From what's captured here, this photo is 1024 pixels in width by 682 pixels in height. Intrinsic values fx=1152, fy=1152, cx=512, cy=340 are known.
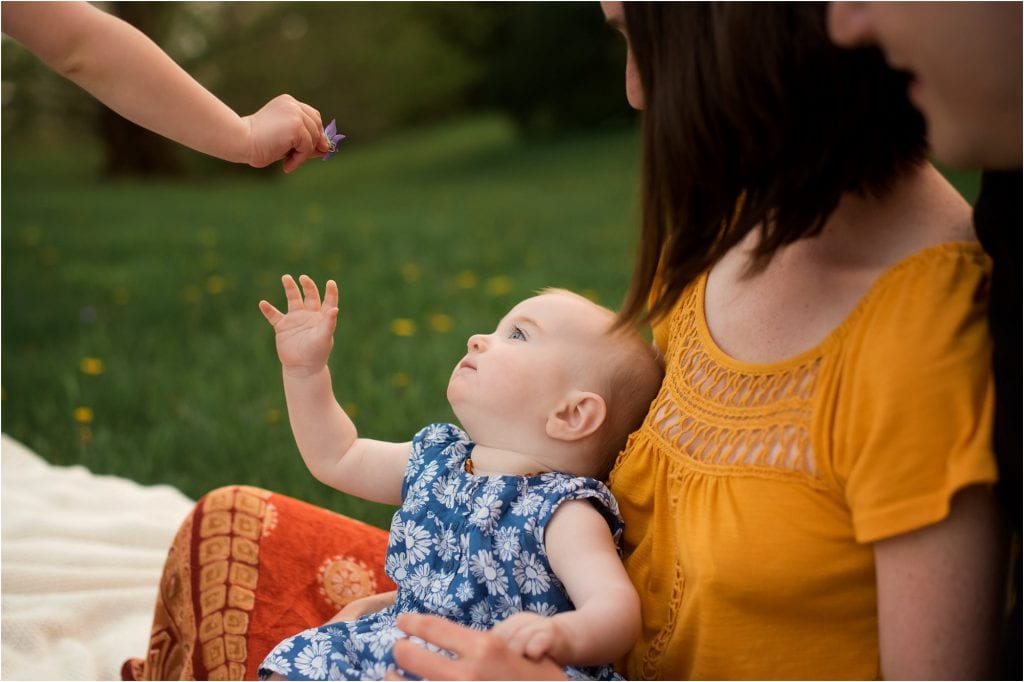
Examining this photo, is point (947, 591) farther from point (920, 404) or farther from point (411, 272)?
point (411, 272)

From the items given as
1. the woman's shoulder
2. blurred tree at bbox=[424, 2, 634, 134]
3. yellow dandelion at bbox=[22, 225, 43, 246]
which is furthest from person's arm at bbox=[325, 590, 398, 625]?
blurred tree at bbox=[424, 2, 634, 134]

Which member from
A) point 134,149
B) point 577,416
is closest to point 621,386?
point 577,416

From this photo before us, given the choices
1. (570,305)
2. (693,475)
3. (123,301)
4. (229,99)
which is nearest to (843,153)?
(693,475)

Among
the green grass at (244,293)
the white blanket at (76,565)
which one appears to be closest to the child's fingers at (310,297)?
the white blanket at (76,565)

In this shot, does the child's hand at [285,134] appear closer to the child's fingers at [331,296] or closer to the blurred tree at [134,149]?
the child's fingers at [331,296]

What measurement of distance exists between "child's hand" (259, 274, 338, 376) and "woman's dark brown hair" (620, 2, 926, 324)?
19.9 inches

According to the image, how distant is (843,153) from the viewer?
3.88ft

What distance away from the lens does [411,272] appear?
204 inches

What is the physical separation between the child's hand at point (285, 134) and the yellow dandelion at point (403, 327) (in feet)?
8.43

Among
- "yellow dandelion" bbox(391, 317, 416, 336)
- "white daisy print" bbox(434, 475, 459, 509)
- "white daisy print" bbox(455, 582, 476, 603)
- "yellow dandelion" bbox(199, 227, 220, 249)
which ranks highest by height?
"yellow dandelion" bbox(199, 227, 220, 249)

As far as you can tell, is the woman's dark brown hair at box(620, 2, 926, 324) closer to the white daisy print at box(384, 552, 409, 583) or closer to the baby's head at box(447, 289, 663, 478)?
the baby's head at box(447, 289, 663, 478)

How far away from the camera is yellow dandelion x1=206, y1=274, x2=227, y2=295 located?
16.0 feet

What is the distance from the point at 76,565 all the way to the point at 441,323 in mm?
2098

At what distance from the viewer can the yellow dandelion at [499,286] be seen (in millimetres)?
4777
